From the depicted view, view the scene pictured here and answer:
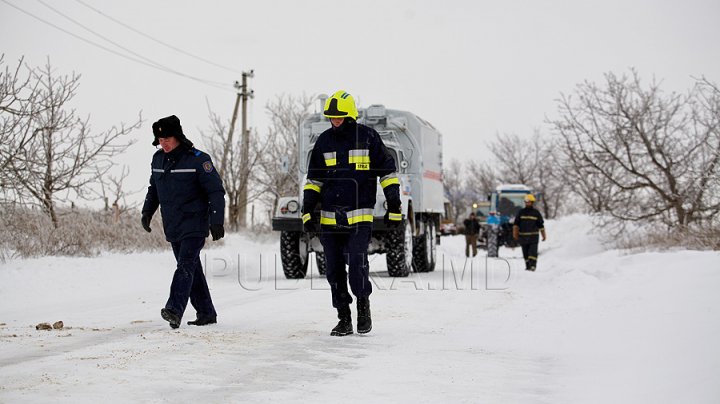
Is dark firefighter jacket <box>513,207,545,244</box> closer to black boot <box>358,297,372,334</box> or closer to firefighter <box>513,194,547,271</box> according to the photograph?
firefighter <box>513,194,547,271</box>

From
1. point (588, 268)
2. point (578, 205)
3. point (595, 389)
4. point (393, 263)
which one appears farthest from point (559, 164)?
point (578, 205)

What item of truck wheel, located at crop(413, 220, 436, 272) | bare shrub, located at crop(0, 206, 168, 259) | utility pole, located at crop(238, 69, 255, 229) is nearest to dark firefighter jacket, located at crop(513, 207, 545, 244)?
truck wheel, located at crop(413, 220, 436, 272)

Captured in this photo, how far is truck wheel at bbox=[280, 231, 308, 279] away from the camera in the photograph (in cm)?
1550

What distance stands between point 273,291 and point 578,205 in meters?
64.7

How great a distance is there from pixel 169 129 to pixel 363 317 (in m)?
2.48

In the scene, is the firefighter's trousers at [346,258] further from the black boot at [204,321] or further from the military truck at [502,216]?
the military truck at [502,216]

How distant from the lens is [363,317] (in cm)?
800

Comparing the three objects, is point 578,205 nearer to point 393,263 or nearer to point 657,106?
point 657,106

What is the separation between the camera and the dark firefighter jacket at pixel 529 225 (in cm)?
1877

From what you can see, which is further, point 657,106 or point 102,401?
point 657,106

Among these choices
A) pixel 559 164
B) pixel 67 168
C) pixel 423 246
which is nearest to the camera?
pixel 67 168

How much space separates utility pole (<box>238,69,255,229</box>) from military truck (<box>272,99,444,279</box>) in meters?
13.0

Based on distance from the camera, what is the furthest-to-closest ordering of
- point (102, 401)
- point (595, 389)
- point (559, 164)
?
point (559, 164) → point (595, 389) → point (102, 401)

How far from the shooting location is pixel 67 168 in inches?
641
